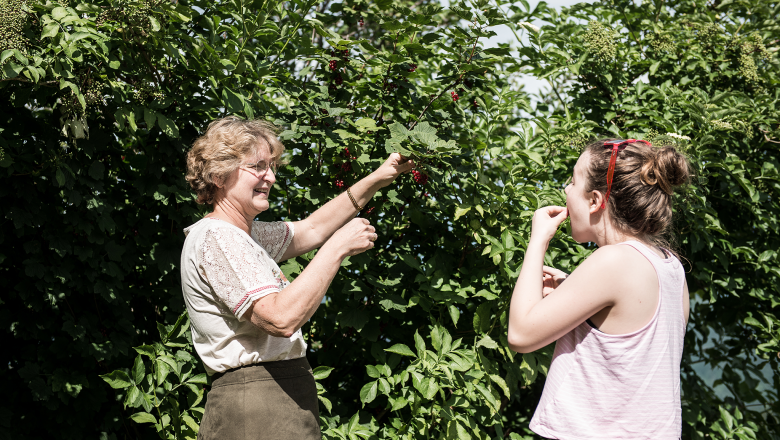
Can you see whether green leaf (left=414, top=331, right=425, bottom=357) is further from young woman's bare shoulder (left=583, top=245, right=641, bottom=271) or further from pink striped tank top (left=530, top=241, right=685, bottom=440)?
young woman's bare shoulder (left=583, top=245, right=641, bottom=271)

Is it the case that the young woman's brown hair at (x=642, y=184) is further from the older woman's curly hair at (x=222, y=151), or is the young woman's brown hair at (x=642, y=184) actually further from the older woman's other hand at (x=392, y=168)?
the older woman's curly hair at (x=222, y=151)

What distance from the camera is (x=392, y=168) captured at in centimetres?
226

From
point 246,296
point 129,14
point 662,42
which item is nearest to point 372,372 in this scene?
point 246,296

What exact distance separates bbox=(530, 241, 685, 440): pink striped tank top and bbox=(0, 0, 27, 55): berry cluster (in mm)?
2140

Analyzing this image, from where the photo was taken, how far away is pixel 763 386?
156 inches

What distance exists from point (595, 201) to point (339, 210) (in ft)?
3.60

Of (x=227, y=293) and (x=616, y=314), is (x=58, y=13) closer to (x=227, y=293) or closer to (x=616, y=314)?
(x=227, y=293)

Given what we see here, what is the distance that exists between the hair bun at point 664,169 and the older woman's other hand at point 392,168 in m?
1.00

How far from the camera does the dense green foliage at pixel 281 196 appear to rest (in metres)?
2.23

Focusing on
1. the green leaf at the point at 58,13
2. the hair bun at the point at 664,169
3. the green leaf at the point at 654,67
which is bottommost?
the green leaf at the point at 654,67

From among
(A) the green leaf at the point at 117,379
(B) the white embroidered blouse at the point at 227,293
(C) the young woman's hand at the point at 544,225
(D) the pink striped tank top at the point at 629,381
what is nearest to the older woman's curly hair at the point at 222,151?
(B) the white embroidered blouse at the point at 227,293

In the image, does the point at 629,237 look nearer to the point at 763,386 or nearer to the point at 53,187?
the point at 53,187

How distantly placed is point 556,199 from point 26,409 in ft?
8.48

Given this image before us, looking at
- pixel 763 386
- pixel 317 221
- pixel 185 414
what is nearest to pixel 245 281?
pixel 317 221
